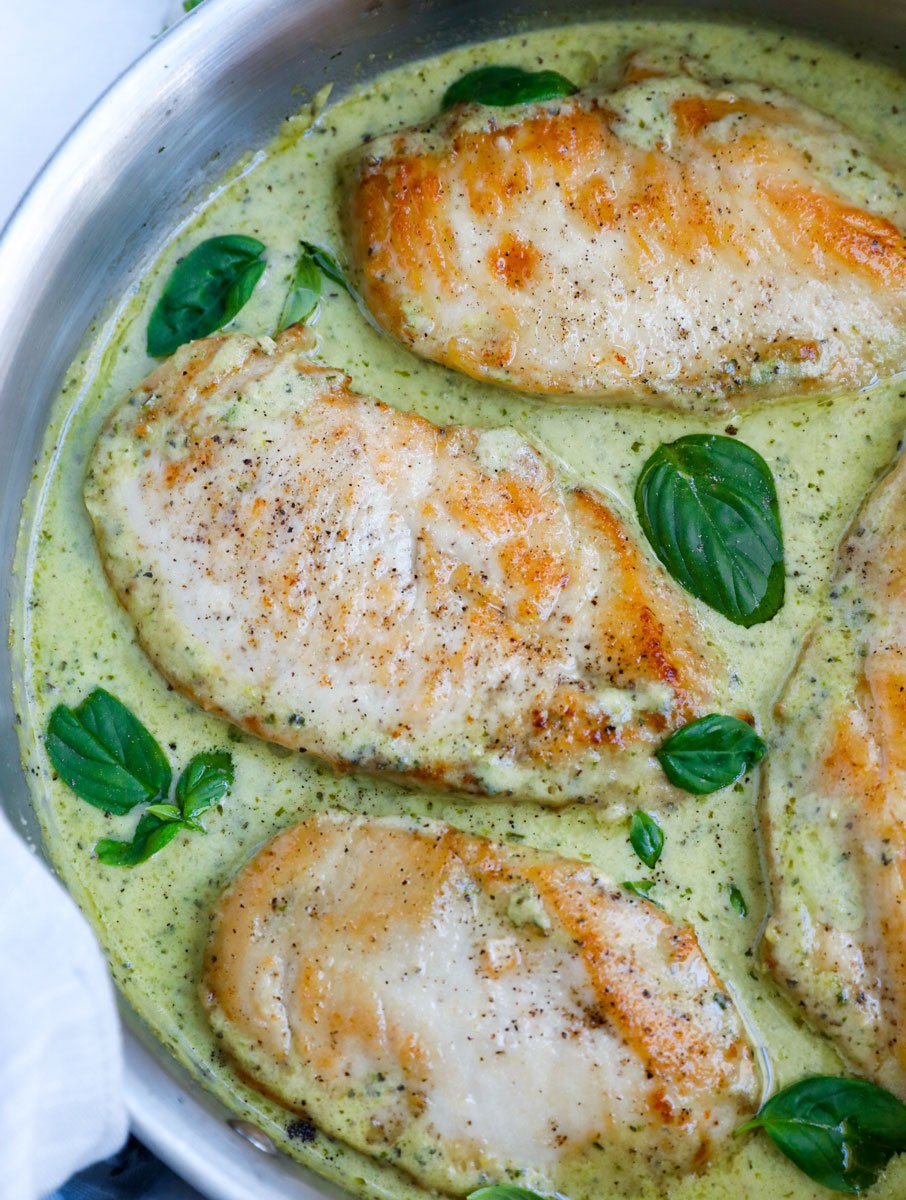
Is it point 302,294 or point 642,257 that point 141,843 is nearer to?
point 302,294

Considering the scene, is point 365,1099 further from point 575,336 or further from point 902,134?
point 902,134

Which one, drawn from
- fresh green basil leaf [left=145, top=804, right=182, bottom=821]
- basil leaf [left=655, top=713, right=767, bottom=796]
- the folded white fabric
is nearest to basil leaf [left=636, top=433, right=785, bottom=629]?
basil leaf [left=655, top=713, right=767, bottom=796]

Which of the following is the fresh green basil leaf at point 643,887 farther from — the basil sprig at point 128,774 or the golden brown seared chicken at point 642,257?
the golden brown seared chicken at point 642,257

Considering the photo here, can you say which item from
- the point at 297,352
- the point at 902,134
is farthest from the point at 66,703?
the point at 902,134

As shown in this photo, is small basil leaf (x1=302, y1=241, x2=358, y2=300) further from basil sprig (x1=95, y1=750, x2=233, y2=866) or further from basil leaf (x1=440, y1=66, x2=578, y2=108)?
basil sprig (x1=95, y1=750, x2=233, y2=866)

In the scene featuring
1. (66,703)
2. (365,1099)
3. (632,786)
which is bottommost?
(365,1099)

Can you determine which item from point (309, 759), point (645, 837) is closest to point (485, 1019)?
point (645, 837)
